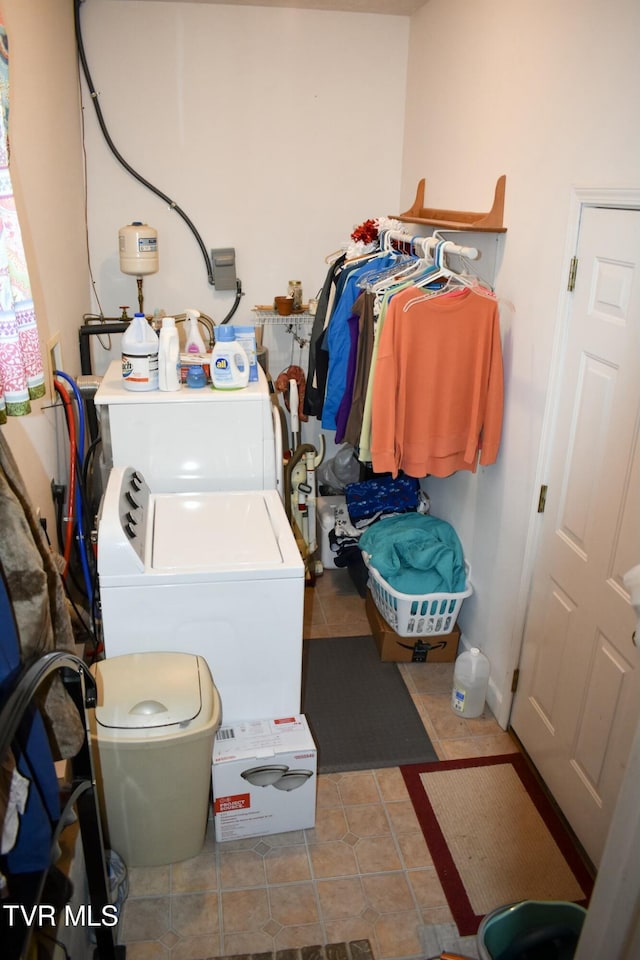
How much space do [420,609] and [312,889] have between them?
48.3 inches

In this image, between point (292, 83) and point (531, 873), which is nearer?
point (531, 873)

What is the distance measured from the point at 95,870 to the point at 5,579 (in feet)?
2.77

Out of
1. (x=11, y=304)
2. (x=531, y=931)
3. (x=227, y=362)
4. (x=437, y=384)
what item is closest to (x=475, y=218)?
(x=437, y=384)

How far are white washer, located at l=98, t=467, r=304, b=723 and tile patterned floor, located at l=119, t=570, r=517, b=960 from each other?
1.33 feet

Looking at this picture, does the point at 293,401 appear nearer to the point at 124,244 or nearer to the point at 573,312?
the point at 124,244

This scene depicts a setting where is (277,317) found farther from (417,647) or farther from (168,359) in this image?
(417,647)

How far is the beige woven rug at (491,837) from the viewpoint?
6.94 feet

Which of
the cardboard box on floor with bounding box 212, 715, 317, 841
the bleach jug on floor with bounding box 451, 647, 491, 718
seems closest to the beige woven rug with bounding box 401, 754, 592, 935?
the bleach jug on floor with bounding box 451, 647, 491, 718

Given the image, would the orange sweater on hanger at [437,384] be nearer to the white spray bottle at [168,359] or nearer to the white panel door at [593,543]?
the white panel door at [593,543]

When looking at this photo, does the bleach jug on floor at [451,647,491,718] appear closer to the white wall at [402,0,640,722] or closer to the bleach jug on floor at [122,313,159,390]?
the white wall at [402,0,640,722]

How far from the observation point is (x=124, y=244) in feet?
11.3

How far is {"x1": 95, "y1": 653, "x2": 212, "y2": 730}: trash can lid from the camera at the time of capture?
195 centimetres

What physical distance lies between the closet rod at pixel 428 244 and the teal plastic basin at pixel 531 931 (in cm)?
190

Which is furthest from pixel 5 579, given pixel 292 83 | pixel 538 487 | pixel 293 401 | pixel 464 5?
pixel 292 83
